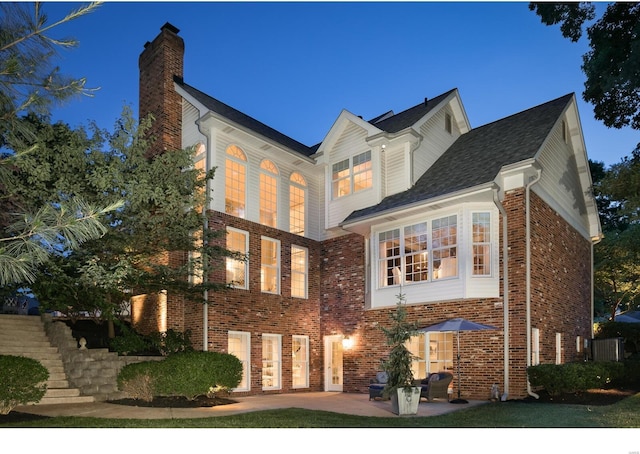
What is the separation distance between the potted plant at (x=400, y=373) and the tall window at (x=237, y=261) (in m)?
6.44

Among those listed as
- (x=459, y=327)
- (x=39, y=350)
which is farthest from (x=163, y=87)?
(x=459, y=327)

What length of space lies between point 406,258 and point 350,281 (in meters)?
2.59

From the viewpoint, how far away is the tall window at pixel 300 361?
18.1 m

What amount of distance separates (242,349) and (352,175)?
6638 millimetres

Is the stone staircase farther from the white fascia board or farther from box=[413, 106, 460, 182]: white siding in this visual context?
box=[413, 106, 460, 182]: white siding

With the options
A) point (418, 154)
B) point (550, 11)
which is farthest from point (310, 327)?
point (550, 11)

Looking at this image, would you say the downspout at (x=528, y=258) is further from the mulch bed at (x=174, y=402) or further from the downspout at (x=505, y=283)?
the mulch bed at (x=174, y=402)

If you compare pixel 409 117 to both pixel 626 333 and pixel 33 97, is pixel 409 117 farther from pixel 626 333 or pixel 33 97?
pixel 33 97

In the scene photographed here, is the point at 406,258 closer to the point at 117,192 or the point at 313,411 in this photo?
the point at 313,411

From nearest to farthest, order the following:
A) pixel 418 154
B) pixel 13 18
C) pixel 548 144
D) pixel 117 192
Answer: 1. pixel 13 18
2. pixel 117 192
3. pixel 548 144
4. pixel 418 154

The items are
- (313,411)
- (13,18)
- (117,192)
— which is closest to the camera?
(13,18)

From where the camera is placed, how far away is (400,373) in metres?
11.5

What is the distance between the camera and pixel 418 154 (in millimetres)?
17734

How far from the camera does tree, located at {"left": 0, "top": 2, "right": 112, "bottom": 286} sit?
6.64 meters
